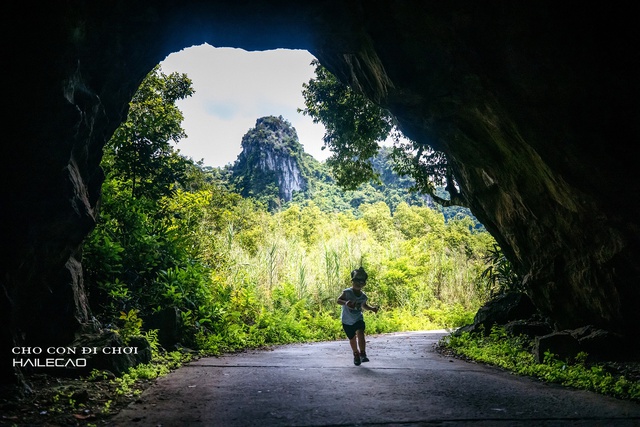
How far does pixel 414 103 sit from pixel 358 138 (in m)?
5.98

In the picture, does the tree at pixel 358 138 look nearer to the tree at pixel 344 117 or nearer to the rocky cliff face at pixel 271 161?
the tree at pixel 344 117

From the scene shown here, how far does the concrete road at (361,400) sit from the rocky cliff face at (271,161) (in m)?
45.3

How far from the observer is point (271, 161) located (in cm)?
5759

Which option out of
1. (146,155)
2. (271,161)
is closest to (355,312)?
(146,155)

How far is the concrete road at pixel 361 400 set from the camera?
3.54 metres

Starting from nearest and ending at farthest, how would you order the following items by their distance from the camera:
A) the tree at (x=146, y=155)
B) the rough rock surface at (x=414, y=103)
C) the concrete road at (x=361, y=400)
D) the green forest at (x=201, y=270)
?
1. the concrete road at (x=361, y=400)
2. the rough rock surface at (x=414, y=103)
3. the green forest at (x=201, y=270)
4. the tree at (x=146, y=155)

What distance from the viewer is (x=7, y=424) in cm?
324

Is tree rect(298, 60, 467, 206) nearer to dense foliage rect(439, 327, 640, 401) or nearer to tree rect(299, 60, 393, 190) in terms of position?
tree rect(299, 60, 393, 190)

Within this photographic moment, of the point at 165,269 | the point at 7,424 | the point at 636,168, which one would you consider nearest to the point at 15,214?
the point at 7,424

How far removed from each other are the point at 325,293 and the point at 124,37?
1406cm

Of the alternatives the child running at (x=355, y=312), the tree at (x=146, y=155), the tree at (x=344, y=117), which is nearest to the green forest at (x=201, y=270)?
the tree at (x=146, y=155)

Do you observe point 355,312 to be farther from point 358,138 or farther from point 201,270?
point 358,138

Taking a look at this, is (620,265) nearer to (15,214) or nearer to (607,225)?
(607,225)

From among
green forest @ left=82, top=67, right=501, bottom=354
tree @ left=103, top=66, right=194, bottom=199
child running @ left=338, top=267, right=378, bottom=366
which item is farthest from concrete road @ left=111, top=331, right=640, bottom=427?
tree @ left=103, top=66, right=194, bottom=199
